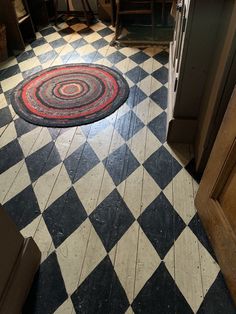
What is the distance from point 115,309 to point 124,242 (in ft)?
1.04

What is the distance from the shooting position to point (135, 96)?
224 centimetres

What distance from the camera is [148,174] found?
5.29 ft

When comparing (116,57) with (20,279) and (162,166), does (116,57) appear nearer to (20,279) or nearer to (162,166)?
(162,166)

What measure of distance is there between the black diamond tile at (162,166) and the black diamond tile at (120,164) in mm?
101

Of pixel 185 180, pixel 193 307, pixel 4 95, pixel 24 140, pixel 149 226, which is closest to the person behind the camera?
pixel 193 307

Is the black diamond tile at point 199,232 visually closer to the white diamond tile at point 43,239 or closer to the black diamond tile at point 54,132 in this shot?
the white diamond tile at point 43,239

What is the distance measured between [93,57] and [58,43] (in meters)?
0.64

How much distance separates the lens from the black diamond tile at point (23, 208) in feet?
4.66

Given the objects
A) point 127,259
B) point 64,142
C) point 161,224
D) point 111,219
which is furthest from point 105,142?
point 127,259

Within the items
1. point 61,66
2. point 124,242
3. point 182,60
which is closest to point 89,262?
point 124,242

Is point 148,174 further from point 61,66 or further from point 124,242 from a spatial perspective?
point 61,66

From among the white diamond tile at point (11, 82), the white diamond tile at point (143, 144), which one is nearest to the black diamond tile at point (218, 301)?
the white diamond tile at point (143, 144)

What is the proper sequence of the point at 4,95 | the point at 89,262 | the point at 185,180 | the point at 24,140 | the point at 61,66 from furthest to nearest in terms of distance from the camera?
1. the point at 61,66
2. the point at 4,95
3. the point at 24,140
4. the point at 185,180
5. the point at 89,262

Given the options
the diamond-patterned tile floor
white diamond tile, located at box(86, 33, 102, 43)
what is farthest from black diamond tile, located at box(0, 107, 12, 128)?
white diamond tile, located at box(86, 33, 102, 43)
